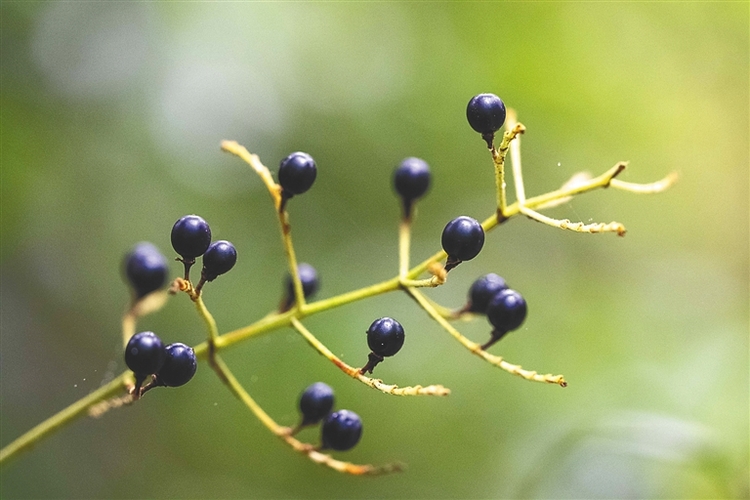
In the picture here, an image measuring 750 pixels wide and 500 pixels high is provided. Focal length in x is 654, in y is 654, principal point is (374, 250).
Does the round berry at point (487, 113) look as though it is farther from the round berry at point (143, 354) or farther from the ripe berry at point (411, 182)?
the round berry at point (143, 354)

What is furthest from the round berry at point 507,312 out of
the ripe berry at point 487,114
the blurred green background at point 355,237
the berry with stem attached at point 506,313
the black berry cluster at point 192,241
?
the blurred green background at point 355,237

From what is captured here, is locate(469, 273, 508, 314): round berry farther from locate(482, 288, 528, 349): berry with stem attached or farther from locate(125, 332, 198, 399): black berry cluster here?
locate(125, 332, 198, 399): black berry cluster

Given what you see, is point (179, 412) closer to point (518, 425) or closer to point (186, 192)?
point (186, 192)

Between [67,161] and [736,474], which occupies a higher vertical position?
[67,161]

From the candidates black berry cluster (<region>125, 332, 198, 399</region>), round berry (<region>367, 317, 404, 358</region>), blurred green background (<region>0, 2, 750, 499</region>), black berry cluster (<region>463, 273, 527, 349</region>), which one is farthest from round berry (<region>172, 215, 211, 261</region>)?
blurred green background (<region>0, 2, 750, 499</region>)

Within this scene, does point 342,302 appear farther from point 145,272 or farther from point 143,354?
point 145,272

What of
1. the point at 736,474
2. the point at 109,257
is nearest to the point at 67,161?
the point at 109,257
